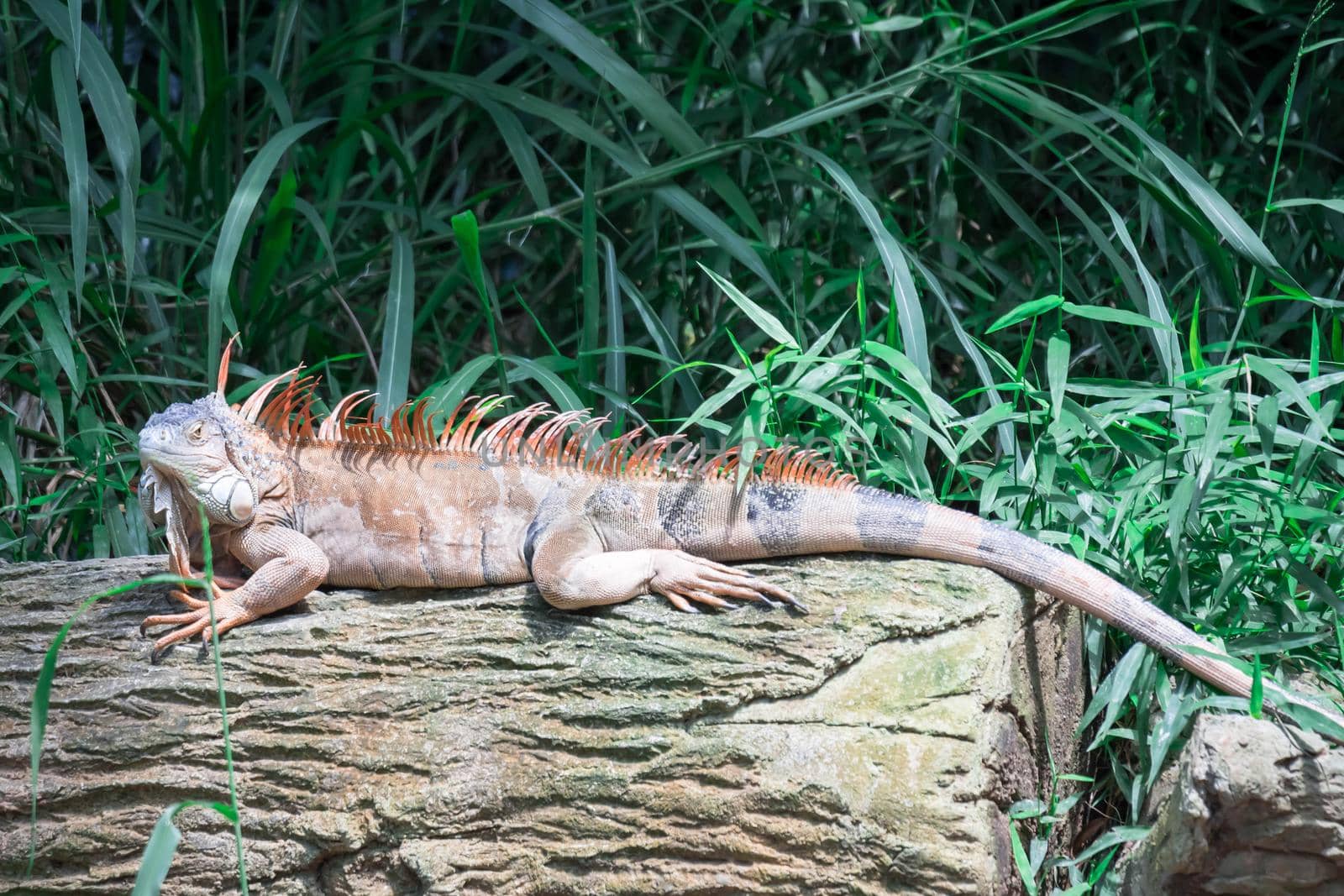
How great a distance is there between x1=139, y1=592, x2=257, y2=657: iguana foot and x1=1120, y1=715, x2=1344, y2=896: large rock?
2.42 m

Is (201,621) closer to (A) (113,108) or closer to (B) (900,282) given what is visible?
(A) (113,108)

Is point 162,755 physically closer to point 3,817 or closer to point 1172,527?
point 3,817

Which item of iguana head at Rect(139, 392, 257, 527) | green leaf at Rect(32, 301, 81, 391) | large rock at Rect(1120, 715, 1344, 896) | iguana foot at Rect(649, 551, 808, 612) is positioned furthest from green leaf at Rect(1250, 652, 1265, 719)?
green leaf at Rect(32, 301, 81, 391)

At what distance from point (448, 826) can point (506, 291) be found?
306 centimetres

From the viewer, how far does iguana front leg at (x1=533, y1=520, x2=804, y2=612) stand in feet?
10.9

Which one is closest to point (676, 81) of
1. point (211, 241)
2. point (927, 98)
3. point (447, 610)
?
point (927, 98)

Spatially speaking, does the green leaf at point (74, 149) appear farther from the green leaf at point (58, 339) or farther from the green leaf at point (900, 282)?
the green leaf at point (900, 282)

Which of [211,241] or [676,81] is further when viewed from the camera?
[676,81]

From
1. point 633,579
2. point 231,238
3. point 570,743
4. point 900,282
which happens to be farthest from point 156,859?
point 900,282

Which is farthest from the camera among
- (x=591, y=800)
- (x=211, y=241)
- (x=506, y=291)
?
(x=506, y=291)

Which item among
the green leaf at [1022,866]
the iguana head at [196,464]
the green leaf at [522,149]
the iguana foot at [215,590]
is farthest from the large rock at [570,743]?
the green leaf at [522,149]

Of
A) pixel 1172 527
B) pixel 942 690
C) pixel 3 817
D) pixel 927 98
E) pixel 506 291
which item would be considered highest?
pixel 927 98

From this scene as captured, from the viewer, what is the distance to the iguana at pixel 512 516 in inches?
132

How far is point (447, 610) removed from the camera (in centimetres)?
346
